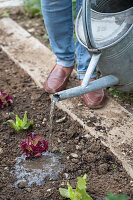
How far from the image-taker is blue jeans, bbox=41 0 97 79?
96.1 inches

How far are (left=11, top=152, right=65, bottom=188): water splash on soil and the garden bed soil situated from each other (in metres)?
0.03

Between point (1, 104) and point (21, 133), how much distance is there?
0.38 metres

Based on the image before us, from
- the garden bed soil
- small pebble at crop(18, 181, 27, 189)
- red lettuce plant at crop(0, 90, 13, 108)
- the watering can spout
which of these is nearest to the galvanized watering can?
the watering can spout

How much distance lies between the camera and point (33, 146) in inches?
82.5

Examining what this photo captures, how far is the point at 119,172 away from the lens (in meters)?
1.97

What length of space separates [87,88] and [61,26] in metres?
0.85

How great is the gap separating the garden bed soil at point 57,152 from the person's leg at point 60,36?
0.53 feet

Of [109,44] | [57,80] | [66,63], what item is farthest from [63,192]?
[66,63]

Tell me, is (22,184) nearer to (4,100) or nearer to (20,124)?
(20,124)

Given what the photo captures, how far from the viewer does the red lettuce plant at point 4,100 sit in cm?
257

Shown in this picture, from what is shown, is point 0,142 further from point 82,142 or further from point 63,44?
point 63,44

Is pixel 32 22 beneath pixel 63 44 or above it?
beneath

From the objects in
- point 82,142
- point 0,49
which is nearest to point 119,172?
point 82,142

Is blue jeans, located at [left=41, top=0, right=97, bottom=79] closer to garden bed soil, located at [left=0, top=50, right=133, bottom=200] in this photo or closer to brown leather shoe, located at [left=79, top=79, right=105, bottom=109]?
brown leather shoe, located at [left=79, top=79, right=105, bottom=109]
